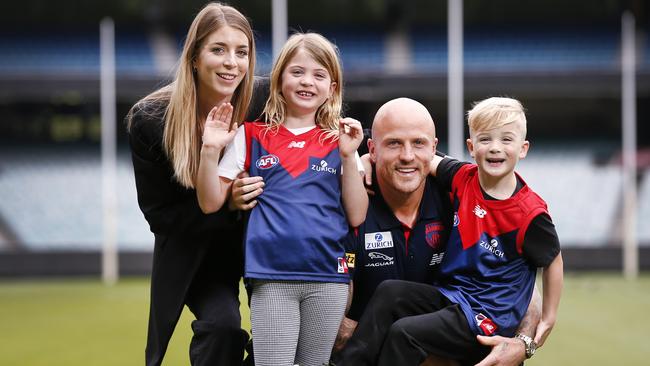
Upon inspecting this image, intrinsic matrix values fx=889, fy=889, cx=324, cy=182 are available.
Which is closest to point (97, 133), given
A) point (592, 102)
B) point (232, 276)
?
point (592, 102)

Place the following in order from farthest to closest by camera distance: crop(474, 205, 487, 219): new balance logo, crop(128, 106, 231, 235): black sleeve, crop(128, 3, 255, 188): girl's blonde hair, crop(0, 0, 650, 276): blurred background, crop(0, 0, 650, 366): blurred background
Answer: crop(0, 0, 650, 276): blurred background, crop(0, 0, 650, 366): blurred background, crop(128, 106, 231, 235): black sleeve, crop(128, 3, 255, 188): girl's blonde hair, crop(474, 205, 487, 219): new balance logo

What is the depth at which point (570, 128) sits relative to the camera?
66.8ft

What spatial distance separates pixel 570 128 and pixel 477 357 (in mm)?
17722

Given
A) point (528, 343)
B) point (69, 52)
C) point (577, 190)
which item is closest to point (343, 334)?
point (528, 343)

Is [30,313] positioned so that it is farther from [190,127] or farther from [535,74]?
[535,74]

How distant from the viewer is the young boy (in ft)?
11.0

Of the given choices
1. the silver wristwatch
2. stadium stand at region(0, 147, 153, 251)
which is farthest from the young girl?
stadium stand at region(0, 147, 153, 251)

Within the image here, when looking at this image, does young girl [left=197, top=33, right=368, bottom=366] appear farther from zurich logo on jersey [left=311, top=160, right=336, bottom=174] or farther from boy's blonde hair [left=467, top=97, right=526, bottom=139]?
boy's blonde hair [left=467, top=97, right=526, bottom=139]

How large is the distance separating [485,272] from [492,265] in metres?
0.04

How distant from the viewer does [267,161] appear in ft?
11.6

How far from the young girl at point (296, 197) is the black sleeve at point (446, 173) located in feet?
1.28

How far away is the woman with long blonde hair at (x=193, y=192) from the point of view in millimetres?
3740

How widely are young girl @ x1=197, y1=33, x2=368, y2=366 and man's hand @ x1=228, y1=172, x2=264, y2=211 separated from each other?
0.12ft

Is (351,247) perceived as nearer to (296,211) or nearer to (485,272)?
(296,211)
